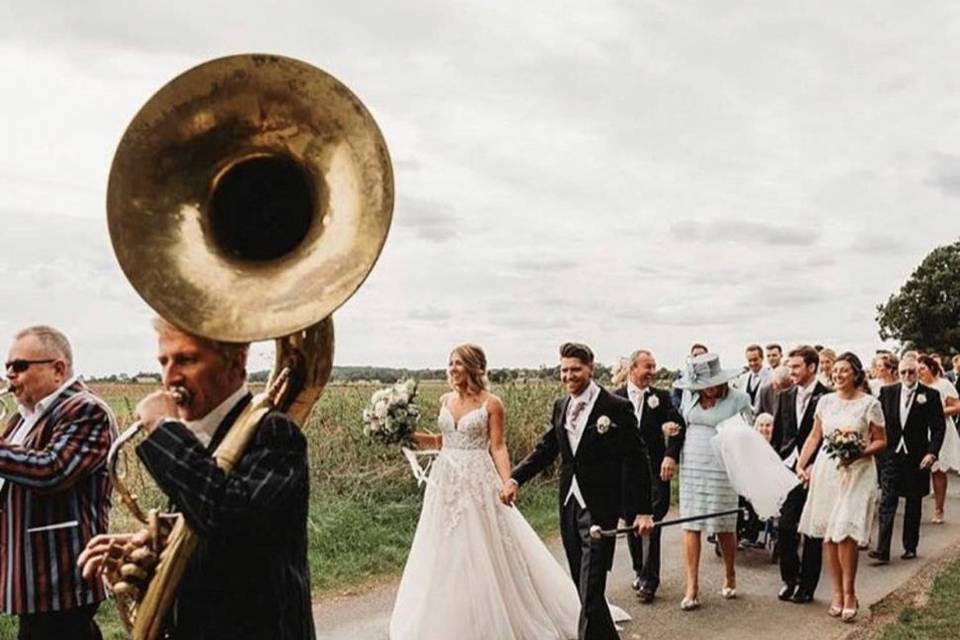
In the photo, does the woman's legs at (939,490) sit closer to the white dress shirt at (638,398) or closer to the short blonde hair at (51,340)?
the white dress shirt at (638,398)

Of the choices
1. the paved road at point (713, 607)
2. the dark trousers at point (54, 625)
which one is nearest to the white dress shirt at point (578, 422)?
the paved road at point (713, 607)

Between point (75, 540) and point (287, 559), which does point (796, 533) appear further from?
point (287, 559)

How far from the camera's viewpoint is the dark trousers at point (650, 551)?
847 cm

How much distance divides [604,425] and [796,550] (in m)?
3.08

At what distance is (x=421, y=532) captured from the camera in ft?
24.1

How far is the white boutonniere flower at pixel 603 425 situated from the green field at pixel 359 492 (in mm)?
2442

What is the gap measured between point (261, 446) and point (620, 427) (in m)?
4.33

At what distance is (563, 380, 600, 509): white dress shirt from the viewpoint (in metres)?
6.75

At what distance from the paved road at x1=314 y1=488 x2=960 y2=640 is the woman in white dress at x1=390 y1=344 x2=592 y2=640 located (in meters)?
0.59

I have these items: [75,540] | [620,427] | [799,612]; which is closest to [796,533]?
[799,612]

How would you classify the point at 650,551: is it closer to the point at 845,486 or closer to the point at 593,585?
Result: the point at 845,486

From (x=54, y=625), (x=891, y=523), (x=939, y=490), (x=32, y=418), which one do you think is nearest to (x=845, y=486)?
(x=891, y=523)

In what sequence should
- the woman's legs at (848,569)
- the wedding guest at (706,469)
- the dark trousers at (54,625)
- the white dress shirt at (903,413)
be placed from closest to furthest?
the dark trousers at (54,625) < the woman's legs at (848,569) < the wedding guest at (706,469) < the white dress shirt at (903,413)

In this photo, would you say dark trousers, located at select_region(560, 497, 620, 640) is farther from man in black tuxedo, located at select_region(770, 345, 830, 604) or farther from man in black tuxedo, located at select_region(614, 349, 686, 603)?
man in black tuxedo, located at select_region(770, 345, 830, 604)
